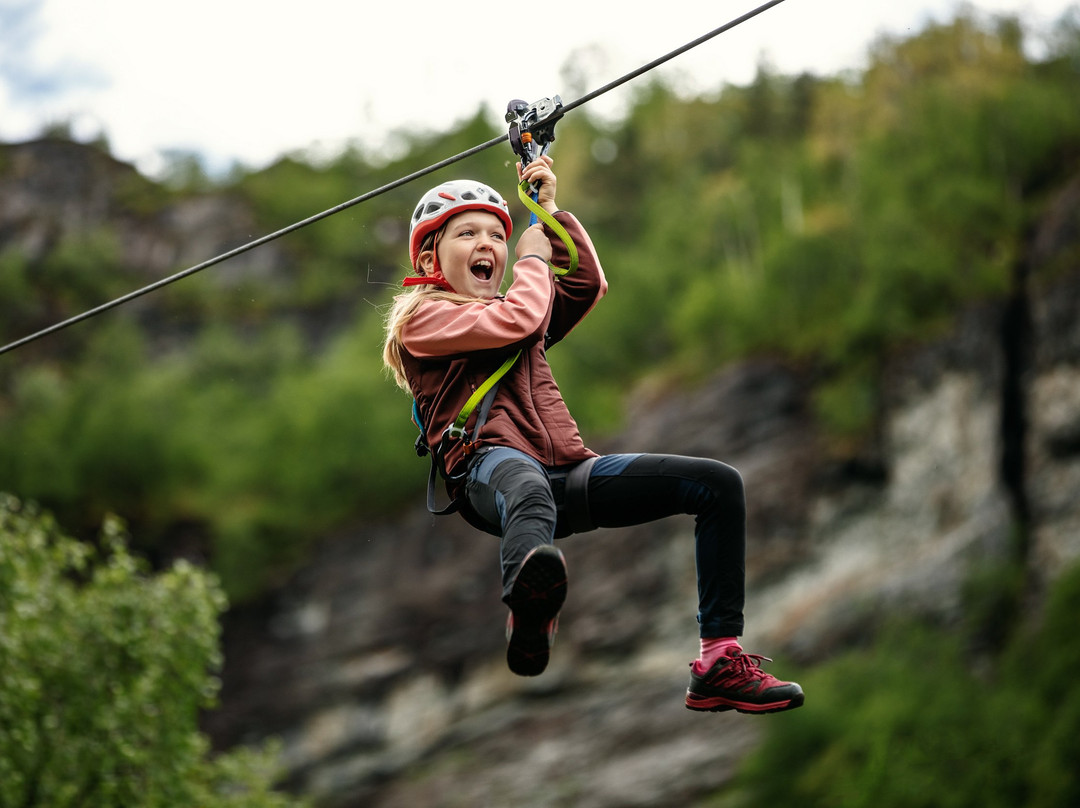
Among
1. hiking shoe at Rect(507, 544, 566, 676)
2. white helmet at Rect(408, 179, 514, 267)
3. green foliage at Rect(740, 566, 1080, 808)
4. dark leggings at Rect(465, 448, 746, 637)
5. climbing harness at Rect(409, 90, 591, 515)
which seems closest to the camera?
hiking shoe at Rect(507, 544, 566, 676)

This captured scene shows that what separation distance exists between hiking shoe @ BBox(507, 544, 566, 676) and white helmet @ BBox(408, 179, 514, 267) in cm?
153

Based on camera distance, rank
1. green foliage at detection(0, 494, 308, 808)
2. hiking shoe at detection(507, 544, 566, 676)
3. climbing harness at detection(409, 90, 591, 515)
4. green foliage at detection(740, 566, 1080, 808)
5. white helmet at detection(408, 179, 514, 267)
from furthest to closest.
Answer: green foliage at detection(740, 566, 1080, 808), green foliage at detection(0, 494, 308, 808), white helmet at detection(408, 179, 514, 267), climbing harness at detection(409, 90, 591, 515), hiking shoe at detection(507, 544, 566, 676)

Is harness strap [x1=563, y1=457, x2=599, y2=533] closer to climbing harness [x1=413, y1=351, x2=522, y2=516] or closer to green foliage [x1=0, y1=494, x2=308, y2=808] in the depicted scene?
climbing harness [x1=413, y1=351, x2=522, y2=516]

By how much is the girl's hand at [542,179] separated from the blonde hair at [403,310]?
1.50 ft

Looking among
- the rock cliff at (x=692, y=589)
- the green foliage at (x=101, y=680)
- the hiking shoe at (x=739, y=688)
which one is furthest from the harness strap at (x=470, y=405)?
the rock cliff at (x=692, y=589)

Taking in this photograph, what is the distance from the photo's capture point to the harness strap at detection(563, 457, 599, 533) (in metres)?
4.80

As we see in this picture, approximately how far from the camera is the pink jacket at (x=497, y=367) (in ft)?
15.7

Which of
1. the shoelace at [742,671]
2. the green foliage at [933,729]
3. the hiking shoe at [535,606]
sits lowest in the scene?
the shoelace at [742,671]

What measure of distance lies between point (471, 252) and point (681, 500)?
1299mm

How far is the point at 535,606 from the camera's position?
4367 millimetres

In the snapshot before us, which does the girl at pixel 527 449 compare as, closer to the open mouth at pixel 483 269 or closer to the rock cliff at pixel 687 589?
the open mouth at pixel 483 269

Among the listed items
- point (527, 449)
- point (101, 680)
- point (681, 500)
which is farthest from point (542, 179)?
point (101, 680)

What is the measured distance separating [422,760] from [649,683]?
5.78 metres

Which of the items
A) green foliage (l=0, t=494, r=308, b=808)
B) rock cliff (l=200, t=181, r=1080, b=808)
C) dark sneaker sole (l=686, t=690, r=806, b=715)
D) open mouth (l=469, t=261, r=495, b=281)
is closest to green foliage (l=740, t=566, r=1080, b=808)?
rock cliff (l=200, t=181, r=1080, b=808)
